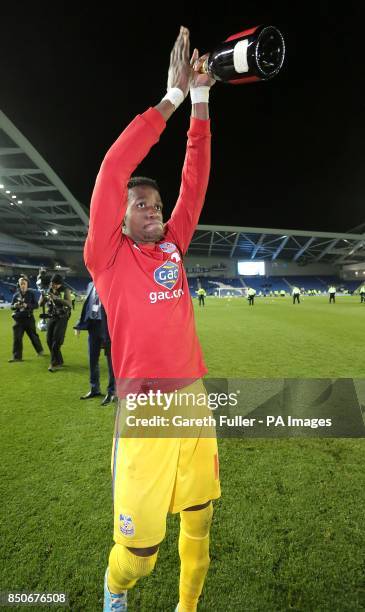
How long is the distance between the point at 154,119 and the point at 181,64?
1.39 ft

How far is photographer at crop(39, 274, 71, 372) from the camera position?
702 centimetres

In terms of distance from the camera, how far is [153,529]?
1.45m

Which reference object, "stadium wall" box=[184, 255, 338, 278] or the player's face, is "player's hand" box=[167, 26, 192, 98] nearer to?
the player's face

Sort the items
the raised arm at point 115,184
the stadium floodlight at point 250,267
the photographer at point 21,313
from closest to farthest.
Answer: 1. the raised arm at point 115,184
2. the photographer at point 21,313
3. the stadium floodlight at point 250,267

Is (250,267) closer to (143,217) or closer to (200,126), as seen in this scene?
(200,126)

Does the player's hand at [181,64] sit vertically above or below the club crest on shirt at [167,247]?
above

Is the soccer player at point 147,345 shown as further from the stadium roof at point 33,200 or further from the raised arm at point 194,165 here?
the stadium roof at point 33,200

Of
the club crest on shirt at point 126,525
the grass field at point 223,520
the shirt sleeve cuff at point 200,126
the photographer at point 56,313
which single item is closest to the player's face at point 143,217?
the shirt sleeve cuff at point 200,126

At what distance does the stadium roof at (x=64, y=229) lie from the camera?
24.2 metres

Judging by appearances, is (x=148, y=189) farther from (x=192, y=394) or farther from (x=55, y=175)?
(x=55, y=175)

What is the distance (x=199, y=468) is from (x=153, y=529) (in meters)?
0.32

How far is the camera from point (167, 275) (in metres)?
1.65

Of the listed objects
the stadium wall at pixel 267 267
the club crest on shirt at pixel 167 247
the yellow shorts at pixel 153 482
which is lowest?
the yellow shorts at pixel 153 482

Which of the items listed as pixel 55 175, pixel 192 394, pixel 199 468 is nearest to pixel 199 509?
pixel 199 468
